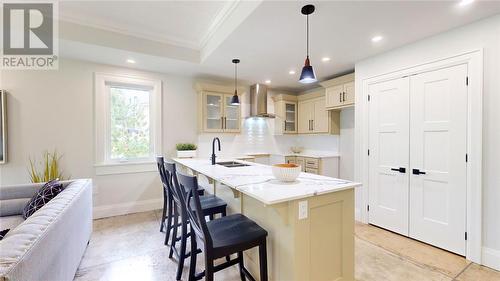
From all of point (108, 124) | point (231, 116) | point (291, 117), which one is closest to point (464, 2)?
point (291, 117)

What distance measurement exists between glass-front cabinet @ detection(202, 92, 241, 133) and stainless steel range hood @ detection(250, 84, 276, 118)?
520mm

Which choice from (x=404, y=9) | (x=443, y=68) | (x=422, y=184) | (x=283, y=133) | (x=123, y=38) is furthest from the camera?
(x=283, y=133)

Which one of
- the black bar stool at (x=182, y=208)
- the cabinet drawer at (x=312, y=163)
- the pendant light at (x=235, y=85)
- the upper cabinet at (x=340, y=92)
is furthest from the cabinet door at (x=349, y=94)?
the black bar stool at (x=182, y=208)

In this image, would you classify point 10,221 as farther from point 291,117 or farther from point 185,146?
point 291,117

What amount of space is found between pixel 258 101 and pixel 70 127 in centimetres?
339

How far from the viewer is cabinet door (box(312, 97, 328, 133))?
14.7 ft

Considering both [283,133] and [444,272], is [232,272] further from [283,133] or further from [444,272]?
[283,133]

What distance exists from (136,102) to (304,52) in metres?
3.03

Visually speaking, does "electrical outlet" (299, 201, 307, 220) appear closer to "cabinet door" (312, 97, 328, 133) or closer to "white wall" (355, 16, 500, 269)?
"white wall" (355, 16, 500, 269)

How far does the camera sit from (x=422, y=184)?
8.89ft

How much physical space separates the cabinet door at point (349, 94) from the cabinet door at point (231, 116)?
215 centimetres

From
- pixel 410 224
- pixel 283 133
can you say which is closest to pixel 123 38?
pixel 283 133

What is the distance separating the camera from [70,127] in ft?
11.1

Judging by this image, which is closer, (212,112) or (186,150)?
(186,150)
